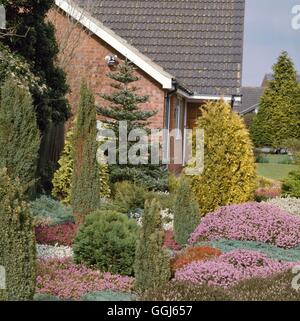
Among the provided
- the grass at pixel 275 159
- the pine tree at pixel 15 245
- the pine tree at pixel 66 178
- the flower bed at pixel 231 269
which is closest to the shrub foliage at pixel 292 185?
Answer: the pine tree at pixel 66 178

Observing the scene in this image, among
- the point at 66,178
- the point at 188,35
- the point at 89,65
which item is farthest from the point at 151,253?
the point at 188,35

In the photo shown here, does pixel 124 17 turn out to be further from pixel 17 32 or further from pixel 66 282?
pixel 66 282

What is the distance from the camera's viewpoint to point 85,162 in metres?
11.8

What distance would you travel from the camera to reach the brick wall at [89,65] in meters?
20.4

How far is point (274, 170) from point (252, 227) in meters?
20.8

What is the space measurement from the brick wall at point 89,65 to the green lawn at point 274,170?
8948mm

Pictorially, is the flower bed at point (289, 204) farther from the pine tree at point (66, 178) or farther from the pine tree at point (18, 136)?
the pine tree at point (18, 136)

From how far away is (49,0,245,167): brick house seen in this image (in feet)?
67.1

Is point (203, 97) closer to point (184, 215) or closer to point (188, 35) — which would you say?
point (188, 35)

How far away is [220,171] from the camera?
13.2 metres

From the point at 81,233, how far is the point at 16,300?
3.04 m

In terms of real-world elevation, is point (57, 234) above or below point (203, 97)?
below

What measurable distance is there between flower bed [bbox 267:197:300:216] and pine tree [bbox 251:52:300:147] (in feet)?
82.0

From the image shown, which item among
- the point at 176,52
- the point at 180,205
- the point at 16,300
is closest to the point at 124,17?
the point at 176,52
